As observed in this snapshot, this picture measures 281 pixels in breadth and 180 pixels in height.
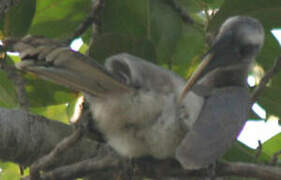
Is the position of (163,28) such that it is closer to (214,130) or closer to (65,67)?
(214,130)

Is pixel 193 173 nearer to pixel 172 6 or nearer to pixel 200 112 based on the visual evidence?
pixel 200 112

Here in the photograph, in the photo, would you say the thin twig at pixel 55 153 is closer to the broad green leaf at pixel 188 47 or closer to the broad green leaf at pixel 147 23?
the broad green leaf at pixel 147 23

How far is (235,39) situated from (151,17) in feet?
2.45

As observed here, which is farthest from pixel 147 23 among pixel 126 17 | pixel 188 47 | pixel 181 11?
pixel 188 47

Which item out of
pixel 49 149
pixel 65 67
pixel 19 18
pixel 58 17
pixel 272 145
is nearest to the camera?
pixel 65 67

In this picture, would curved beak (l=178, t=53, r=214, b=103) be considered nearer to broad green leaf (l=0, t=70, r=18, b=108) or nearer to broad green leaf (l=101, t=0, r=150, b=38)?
broad green leaf (l=101, t=0, r=150, b=38)

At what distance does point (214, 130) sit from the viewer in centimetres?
314

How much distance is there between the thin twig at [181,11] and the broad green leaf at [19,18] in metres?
0.95

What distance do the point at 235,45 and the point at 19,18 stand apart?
1477 mm

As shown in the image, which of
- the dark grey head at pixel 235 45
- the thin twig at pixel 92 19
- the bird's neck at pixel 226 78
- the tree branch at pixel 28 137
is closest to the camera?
the dark grey head at pixel 235 45

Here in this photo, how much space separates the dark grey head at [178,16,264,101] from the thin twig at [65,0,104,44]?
860 millimetres

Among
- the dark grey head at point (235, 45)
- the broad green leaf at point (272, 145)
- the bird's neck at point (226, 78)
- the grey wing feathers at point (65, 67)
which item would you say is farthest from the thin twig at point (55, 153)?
the broad green leaf at point (272, 145)

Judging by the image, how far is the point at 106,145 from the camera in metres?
3.77

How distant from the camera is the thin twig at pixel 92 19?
12.8ft
